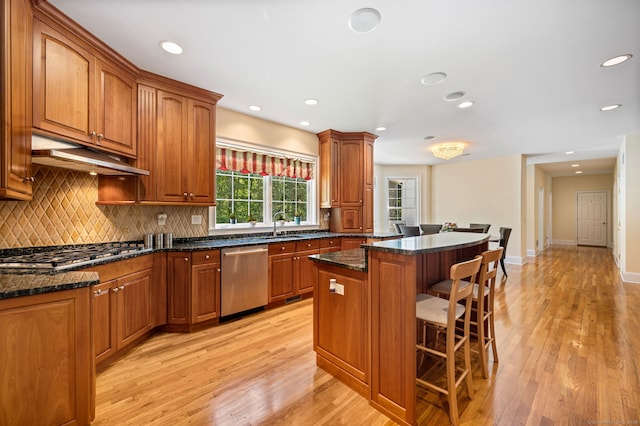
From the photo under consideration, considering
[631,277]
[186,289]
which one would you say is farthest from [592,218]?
[186,289]

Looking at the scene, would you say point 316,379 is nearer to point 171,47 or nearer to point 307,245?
point 307,245

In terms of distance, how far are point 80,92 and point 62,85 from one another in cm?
14

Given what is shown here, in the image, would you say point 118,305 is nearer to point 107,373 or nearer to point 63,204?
point 107,373

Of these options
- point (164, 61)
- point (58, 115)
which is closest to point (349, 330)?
point (58, 115)

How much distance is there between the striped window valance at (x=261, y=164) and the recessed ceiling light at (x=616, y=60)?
11.9 feet

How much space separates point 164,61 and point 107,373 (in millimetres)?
2698

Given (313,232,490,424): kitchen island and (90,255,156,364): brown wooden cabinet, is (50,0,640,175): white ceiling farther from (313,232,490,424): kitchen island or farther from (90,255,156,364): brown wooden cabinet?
(90,255,156,364): brown wooden cabinet

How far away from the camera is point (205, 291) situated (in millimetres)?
3020

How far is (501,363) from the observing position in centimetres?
235

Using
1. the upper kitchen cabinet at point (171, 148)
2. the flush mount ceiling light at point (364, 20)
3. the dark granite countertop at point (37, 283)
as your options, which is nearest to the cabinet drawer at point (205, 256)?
the upper kitchen cabinet at point (171, 148)

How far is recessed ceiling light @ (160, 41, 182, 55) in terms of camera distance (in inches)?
91.0

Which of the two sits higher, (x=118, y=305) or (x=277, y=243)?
(x=277, y=243)

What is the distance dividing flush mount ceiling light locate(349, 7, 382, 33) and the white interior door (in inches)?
456

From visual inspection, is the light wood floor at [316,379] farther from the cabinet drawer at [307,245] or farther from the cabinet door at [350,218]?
the cabinet door at [350,218]
